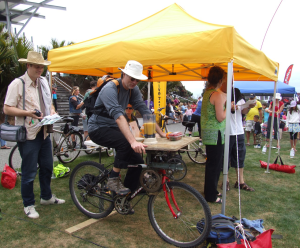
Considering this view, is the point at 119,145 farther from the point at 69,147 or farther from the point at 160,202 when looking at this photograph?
the point at 69,147

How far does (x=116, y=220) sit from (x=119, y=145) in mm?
1175

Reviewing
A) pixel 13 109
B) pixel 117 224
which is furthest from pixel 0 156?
pixel 117 224

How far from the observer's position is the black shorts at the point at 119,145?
267 cm

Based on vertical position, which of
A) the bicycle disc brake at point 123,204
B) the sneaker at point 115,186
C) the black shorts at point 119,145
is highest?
the black shorts at point 119,145

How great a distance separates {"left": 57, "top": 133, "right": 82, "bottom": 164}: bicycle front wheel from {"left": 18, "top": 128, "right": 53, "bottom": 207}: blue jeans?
223 cm

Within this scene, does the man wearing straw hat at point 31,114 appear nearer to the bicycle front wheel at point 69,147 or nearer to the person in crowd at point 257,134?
the bicycle front wheel at point 69,147

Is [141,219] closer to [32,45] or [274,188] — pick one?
[274,188]

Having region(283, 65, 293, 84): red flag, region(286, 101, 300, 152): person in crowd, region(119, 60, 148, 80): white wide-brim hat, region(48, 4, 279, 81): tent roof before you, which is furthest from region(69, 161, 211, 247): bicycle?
region(283, 65, 293, 84): red flag

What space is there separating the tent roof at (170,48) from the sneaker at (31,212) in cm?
222

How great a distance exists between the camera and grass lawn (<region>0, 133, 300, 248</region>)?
276 centimetres

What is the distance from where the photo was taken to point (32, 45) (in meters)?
10.3

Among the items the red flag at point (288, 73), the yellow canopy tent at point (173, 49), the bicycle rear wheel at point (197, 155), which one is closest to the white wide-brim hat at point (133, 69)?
the yellow canopy tent at point (173, 49)

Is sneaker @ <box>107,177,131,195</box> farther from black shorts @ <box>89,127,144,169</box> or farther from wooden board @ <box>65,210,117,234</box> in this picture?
wooden board @ <box>65,210,117,234</box>

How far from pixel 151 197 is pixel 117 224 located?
0.71 m
